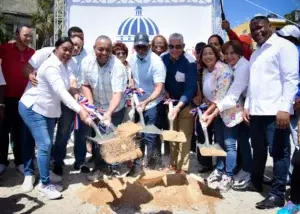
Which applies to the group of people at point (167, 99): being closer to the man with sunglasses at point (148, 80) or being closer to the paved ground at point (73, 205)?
the man with sunglasses at point (148, 80)

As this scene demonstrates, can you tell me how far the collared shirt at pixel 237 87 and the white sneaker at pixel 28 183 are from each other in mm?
2378

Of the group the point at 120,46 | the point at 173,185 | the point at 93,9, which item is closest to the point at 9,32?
the point at 93,9

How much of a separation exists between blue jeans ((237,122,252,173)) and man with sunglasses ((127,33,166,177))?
1.04 m

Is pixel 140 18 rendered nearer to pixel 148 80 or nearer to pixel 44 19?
pixel 148 80

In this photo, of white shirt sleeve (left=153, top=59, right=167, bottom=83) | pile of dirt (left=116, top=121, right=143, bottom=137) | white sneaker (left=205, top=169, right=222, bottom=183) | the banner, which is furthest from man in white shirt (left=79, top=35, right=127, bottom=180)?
the banner

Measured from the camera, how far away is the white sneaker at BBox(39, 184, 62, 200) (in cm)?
385

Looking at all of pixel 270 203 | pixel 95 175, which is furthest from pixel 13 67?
pixel 270 203

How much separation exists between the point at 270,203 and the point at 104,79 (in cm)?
225

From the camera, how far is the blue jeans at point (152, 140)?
4.32m

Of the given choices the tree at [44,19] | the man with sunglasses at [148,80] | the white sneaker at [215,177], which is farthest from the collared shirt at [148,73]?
the tree at [44,19]

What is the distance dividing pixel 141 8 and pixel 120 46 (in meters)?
3.54

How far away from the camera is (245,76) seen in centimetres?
397

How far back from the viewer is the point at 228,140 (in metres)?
4.14

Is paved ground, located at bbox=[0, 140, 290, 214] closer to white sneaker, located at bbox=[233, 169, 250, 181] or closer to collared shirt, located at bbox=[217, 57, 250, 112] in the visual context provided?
white sneaker, located at bbox=[233, 169, 250, 181]
